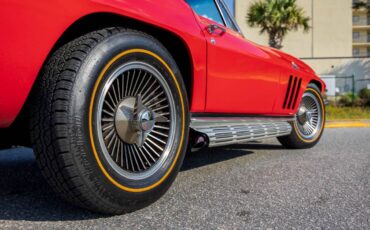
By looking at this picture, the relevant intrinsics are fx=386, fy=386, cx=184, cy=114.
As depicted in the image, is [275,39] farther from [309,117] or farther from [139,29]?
[139,29]

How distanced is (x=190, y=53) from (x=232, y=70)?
484 millimetres

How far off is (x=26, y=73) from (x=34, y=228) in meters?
0.62

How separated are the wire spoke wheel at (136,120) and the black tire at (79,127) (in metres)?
0.07

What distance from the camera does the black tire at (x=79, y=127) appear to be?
1.48 meters

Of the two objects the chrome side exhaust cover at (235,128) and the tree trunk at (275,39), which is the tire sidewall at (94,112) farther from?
the tree trunk at (275,39)

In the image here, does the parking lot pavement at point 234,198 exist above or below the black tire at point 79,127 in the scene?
below

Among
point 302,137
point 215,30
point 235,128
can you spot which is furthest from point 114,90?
point 302,137

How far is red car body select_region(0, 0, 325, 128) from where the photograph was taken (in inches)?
55.6

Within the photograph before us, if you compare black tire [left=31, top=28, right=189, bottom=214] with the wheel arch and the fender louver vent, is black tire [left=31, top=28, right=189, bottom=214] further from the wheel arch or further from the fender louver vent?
the fender louver vent

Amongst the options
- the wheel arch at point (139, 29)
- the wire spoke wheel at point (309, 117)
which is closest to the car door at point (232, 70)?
the wheel arch at point (139, 29)

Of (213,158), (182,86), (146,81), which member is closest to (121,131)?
(146,81)

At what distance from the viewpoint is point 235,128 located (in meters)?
2.70

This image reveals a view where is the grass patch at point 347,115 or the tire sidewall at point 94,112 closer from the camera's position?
the tire sidewall at point 94,112

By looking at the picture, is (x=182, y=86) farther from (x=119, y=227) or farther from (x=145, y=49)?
(x=119, y=227)
